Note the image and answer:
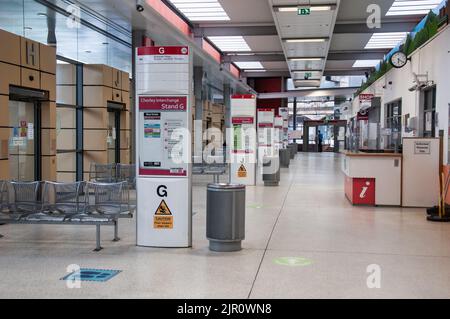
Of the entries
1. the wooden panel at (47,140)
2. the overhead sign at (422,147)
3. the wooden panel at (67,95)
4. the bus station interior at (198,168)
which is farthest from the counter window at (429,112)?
the wooden panel at (67,95)

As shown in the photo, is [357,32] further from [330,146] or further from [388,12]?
[330,146]

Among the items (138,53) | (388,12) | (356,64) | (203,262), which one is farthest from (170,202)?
(356,64)

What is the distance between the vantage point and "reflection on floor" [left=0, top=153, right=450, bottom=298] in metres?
4.69

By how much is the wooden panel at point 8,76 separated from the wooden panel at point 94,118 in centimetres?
397

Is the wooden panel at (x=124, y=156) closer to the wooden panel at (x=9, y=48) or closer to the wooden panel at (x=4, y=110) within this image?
the wooden panel at (x=9, y=48)

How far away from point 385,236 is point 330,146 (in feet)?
112

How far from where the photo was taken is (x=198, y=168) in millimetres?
14039

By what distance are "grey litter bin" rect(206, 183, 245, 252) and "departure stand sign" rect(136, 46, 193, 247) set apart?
357mm

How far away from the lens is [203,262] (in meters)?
5.72

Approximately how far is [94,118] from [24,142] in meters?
3.15

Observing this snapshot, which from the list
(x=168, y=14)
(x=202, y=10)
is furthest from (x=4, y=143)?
(x=202, y=10)

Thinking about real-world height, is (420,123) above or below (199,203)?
above

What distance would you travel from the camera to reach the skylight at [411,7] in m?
14.0

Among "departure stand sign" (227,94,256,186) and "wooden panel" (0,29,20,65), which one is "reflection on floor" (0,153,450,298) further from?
"departure stand sign" (227,94,256,186)
